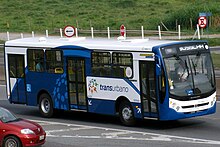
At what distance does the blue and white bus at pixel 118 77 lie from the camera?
2091 centimetres

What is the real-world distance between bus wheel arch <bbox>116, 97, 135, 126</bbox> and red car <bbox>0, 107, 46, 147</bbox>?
4446 millimetres

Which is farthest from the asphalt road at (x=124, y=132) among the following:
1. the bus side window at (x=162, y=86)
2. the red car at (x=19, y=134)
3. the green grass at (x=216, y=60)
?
the green grass at (x=216, y=60)

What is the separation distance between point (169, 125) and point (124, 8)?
66.4m

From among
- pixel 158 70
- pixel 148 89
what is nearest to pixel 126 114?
pixel 148 89

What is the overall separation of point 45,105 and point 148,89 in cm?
504

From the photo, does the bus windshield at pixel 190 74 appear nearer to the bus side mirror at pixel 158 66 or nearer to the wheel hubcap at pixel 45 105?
the bus side mirror at pixel 158 66

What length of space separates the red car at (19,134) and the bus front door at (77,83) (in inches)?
209

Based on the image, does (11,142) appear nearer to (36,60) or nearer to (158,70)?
(158,70)

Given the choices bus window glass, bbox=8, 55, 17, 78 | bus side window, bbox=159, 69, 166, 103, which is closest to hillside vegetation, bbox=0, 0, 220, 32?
bus window glass, bbox=8, 55, 17, 78

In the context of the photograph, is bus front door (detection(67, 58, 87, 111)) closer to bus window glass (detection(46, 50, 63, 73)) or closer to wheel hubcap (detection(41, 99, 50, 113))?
bus window glass (detection(46, 50, 63, 73))

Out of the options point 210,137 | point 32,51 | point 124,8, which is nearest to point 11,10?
point 124,8

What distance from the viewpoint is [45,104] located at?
25.0m

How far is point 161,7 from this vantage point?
3423 inches

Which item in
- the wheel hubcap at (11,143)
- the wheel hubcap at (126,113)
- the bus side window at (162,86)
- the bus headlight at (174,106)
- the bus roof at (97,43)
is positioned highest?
the bus roof at (97,43)
